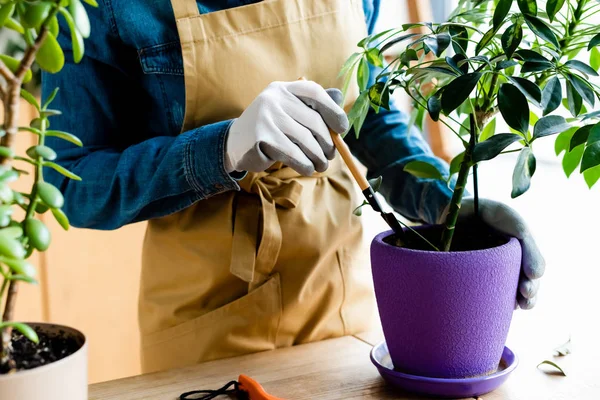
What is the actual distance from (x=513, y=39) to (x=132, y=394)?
24.7 inches

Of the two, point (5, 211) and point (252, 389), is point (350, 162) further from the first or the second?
point (5, 211)

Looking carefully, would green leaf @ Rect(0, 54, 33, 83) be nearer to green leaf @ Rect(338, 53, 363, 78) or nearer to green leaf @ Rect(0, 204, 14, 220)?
green leaf @ Rect(0, 204, 14, 220)

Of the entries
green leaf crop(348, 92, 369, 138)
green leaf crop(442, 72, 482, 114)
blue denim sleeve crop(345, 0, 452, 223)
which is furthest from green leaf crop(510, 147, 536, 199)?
blue denim sleeve crop(345, 0, 452, 223)

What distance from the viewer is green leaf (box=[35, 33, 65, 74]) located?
0.56m

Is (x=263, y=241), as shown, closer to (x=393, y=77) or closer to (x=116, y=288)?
(x=393, y=77)

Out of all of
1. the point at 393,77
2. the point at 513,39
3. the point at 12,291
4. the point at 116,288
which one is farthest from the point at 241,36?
the point at 116,288

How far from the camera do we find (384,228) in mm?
2123

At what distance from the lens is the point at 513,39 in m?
0.73

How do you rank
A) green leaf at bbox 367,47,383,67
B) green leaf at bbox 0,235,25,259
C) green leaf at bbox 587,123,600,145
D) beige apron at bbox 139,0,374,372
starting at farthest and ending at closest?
1. beige apron at bbox 139,0,374,372
2. green leaf at bbox 367,47,383,67
3. green leaf at bbox 587,123,600,145
4. green leaf at bbox 0,235,25,259

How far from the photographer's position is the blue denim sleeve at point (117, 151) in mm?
940

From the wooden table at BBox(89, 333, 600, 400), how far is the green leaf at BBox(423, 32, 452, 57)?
16.4 inches

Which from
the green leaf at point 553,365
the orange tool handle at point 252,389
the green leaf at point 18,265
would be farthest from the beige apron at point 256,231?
the green leaf at point 18,265

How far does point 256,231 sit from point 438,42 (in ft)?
1.47

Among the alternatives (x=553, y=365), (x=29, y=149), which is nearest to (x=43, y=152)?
(x=29, y=149)
